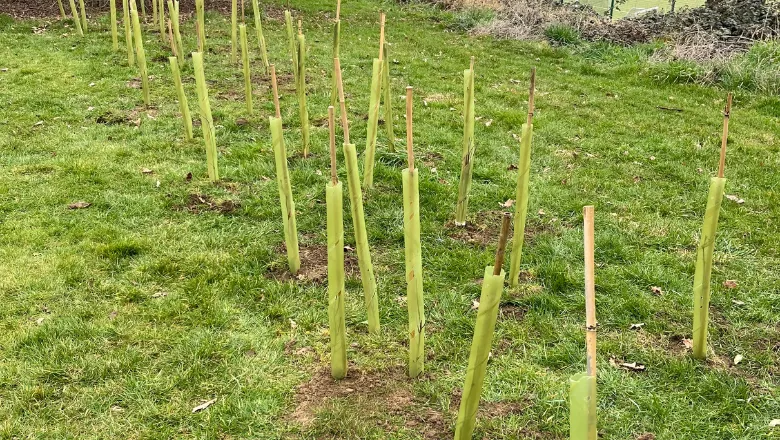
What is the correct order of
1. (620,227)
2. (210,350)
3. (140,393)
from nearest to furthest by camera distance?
(140,393) → (210,350) → (620,227)

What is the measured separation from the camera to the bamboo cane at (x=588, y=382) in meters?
1.39

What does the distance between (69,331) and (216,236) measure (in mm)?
1141

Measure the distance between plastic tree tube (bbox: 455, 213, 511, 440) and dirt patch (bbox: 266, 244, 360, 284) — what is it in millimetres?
1572

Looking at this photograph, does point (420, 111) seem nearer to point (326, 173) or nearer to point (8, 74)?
point (326, 173)

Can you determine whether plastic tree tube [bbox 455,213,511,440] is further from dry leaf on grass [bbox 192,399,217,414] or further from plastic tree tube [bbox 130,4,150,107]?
plastic tree tube [bbox 130,4,150,107]

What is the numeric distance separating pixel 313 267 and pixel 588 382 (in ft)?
7.64

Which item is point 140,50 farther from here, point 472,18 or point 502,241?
point 472,18

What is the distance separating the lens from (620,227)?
13.7 ft

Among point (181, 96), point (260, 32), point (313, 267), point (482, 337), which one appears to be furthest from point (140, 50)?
point (482, 337)

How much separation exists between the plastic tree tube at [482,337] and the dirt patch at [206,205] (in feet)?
8.87

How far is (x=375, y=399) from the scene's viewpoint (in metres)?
2.53

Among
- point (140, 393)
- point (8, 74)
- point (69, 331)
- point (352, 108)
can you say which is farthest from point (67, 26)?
point (140, 393)

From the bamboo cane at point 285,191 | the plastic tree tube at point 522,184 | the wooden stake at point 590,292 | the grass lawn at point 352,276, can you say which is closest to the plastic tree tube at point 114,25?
the grass lawn at point 352,276

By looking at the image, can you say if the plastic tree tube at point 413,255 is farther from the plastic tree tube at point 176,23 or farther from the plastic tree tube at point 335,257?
the plastic tree tube at point 176,23
